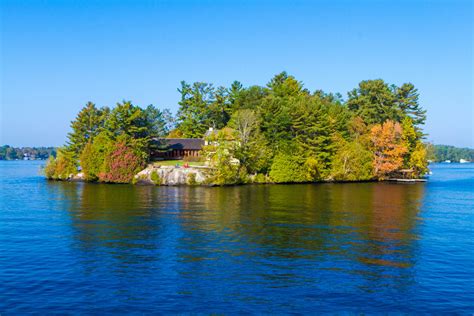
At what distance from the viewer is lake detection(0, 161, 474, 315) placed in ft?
66.5

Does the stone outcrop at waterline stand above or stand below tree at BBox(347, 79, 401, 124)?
below

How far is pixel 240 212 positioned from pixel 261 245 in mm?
15471

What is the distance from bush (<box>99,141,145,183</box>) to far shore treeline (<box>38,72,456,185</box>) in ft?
0.69

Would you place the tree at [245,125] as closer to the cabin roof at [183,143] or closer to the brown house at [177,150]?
the brown house at [177,150]

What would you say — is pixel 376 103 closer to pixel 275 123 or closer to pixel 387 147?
pixel 387 147

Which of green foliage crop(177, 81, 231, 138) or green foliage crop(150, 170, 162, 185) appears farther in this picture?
green foliage crop(177, 81, 231, 138)

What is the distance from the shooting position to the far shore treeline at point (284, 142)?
88.2 m

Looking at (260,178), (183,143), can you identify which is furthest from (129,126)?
(260,178)

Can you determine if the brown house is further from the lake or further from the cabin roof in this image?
the lake

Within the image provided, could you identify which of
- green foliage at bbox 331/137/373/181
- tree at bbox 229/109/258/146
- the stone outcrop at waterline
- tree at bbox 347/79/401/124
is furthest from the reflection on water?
tree at bbox 347/79/401/124

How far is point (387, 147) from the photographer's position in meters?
102

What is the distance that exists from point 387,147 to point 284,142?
28640 mm

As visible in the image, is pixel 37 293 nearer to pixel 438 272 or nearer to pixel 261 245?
pixel 261 245

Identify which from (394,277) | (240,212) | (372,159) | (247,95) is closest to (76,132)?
(247,95)
